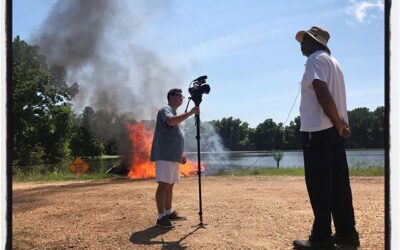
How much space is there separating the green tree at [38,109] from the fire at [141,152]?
537 cm

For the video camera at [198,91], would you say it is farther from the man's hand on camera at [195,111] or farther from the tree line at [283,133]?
the tree line at [283,133]

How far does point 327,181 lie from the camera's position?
378cm

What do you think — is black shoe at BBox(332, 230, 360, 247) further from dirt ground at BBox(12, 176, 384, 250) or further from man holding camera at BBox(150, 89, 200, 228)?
man holding camera at BBox(150, 89, 200, 228)

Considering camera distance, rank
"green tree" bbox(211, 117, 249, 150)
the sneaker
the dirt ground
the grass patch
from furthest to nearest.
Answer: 1. "green tree" bbox(211, 117, 249, 150)
2. the grass patch
3. the sneaker
4. the dirt ground

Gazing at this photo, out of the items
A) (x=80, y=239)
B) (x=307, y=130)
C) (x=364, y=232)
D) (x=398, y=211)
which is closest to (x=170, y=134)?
(x=80, y=239)

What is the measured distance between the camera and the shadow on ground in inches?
171

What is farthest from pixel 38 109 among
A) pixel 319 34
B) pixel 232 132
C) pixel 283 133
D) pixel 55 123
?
pixel 319 34

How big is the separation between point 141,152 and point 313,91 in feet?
62.3

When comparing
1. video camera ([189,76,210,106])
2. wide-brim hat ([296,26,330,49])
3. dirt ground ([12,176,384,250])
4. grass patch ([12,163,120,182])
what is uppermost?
wide-brim hat ([296,26,330,49])

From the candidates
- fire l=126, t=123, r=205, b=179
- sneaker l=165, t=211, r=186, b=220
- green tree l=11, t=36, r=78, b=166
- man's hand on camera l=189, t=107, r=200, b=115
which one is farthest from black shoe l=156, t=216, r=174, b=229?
fire l=126, t=123, r=205, b=179

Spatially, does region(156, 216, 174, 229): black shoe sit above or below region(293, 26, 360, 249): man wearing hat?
below

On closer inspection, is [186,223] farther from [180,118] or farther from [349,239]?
[349,239]

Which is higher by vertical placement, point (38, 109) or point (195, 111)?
point (38, 109)

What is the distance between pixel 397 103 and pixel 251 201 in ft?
17.7
